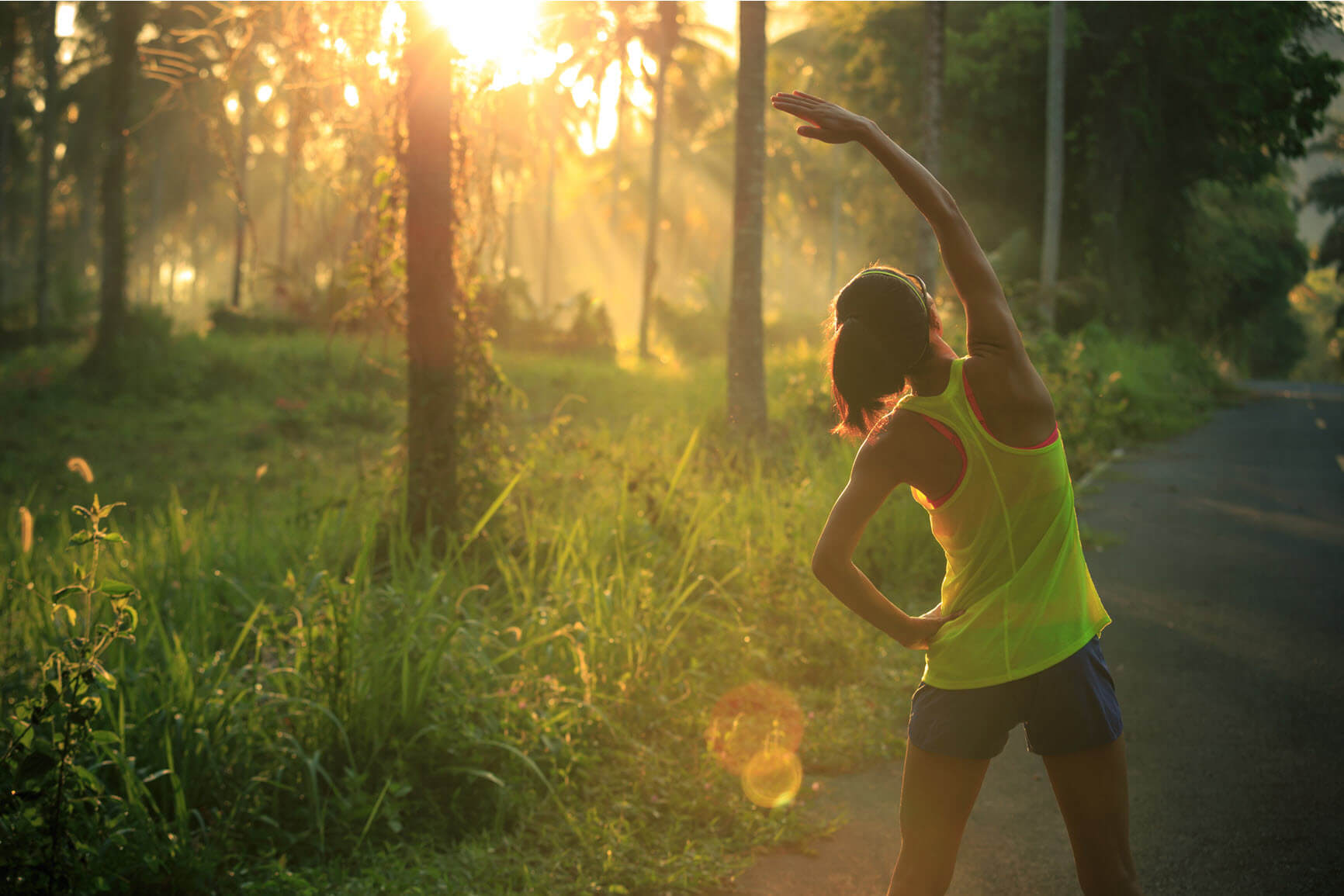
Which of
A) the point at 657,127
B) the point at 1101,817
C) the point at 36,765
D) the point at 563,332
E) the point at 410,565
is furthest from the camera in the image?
the point at 657,127

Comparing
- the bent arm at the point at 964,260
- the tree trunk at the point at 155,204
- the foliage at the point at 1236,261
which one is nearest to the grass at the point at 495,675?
the bent arm at the point at 964,260

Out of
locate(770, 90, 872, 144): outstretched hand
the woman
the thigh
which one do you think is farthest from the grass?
locate(770, 90, 872, 144): outstretched hand

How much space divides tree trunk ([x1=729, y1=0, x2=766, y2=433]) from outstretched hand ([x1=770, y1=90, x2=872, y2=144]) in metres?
8.41

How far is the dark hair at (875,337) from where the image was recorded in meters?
2.34

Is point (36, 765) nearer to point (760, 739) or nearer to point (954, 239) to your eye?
point (954, 239)

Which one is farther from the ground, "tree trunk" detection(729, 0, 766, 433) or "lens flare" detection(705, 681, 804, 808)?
"tree trunk" detection(729, 0, 766, 433)

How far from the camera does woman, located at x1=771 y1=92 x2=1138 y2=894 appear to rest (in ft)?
7.45

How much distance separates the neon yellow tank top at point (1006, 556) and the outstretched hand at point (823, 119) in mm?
568

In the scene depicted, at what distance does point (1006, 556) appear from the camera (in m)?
2.33

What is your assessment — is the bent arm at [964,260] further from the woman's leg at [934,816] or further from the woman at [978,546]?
the woman's leg at [934,816]

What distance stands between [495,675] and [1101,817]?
9.50 feet

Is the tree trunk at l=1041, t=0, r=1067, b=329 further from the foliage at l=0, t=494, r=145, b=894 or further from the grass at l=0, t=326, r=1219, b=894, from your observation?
the foliage at l=0, t=494, r=145, b=894

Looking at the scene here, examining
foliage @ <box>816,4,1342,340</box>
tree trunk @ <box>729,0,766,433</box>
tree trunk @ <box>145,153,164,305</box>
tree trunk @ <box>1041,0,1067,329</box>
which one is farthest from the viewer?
tree trunk @ <box>145,153,164,305</box>

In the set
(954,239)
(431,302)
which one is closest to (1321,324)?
(431,302)
